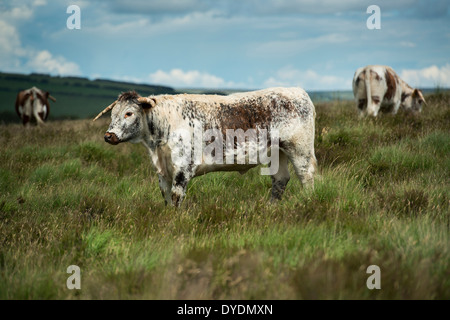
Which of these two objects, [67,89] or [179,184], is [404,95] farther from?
[67,89]

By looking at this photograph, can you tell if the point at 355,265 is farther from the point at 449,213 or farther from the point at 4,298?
the point at 4,298

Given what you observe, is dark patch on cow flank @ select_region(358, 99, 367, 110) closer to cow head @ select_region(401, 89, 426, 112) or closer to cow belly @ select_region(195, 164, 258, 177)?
cow head @ select_region(401, 89, 426, 112)

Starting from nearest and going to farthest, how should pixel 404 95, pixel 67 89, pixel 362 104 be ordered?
pixel 362 104, pixel 404 95, pixel 67 89

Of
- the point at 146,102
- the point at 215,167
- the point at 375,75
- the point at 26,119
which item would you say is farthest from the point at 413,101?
the point at 26,119

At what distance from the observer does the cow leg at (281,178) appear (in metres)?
6.55

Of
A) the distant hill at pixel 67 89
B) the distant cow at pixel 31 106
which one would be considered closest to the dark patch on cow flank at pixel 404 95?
the distant cow at pixel 31 106

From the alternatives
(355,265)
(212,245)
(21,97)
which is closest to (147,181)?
(212,245)

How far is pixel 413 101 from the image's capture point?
14250 millimetres

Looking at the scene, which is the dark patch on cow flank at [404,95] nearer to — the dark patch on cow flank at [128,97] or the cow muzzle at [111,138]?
the dark patch on cow flank at [128,97]

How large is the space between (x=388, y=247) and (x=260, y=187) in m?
3.34

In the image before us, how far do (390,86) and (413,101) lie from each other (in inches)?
62.1

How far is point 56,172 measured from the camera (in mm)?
8062

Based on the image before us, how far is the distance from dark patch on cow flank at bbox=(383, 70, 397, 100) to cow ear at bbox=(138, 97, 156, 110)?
377 inches

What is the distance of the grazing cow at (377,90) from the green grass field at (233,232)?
12.9 feet
